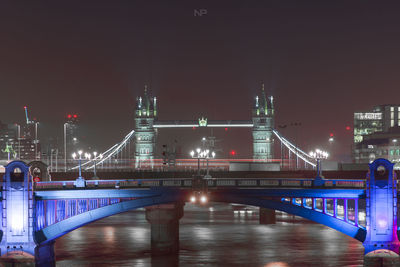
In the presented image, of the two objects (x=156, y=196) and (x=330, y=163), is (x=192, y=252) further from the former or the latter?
(x=330, y=163)

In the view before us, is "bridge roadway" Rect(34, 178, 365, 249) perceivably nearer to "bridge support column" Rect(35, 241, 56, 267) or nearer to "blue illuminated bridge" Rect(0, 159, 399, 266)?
"blue illuminated bridge" Rect(0, 159, 399, 266)

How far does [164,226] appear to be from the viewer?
3364 inches

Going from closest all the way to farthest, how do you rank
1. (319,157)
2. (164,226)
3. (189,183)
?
(189,183) < (164,226) < (319,157)

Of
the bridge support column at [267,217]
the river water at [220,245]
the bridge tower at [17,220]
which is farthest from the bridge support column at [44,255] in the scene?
the bridge support column at [267,217]

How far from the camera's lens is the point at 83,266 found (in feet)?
269

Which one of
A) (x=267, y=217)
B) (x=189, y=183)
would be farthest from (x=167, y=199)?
(x=267, y=217)

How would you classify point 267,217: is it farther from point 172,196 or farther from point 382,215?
point 382,215

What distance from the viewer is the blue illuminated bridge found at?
6631 cm

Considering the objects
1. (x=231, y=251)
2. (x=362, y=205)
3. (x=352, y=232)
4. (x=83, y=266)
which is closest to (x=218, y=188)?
(x=352, y=232)

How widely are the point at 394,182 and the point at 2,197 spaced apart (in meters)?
30.7

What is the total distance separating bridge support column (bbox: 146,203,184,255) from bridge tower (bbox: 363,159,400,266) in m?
24.2

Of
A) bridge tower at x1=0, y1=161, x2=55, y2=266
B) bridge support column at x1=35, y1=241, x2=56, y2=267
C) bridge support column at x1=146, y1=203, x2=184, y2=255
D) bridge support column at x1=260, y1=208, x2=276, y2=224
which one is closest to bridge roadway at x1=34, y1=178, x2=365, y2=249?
bridge support column at x1=35, y1=241, x2=56, y2=267

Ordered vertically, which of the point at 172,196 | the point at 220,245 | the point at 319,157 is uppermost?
the point at 319,157

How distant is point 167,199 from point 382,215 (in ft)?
57.7
